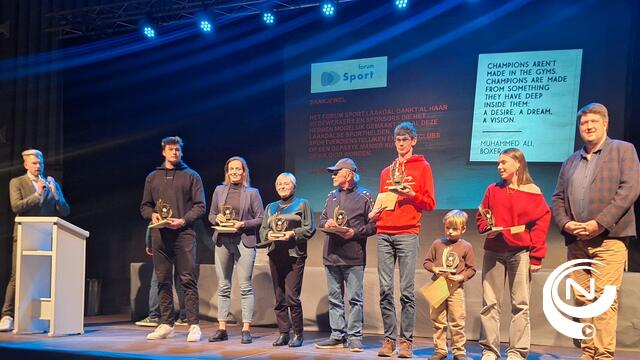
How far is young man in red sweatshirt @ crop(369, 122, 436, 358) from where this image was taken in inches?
201

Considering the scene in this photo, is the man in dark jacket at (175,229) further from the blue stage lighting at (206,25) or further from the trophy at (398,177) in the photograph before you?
the blue stage lighting at (206,25)

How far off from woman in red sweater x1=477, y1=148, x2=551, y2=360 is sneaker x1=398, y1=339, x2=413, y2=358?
1.84 feet

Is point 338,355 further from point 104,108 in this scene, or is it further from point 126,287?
point 104,108

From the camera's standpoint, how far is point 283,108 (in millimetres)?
9062

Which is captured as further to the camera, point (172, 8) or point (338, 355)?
point (172, 8)

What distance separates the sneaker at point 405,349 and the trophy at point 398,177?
3.87 ft

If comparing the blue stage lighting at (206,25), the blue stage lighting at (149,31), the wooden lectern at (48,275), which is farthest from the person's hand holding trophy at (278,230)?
the blue stage lighting at (149,31)

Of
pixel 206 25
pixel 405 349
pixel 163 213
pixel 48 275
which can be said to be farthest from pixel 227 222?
pixel 206 25

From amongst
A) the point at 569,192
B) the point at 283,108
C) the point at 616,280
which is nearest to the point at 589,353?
the point at 616,280

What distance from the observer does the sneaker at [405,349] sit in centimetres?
511

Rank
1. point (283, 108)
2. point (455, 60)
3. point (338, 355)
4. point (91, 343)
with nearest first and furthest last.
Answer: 1. point (338, 355)
2. point (91, 343)
3. point (455, 60)
4. point (283, 108)

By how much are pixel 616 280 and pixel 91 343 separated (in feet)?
13.5

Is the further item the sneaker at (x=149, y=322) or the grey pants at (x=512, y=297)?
the sneaker at (x=149, y=322)

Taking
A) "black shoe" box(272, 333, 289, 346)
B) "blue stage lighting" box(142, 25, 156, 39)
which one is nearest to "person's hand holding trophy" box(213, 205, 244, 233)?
"black shoe" box(272, 333, 289, 346)
